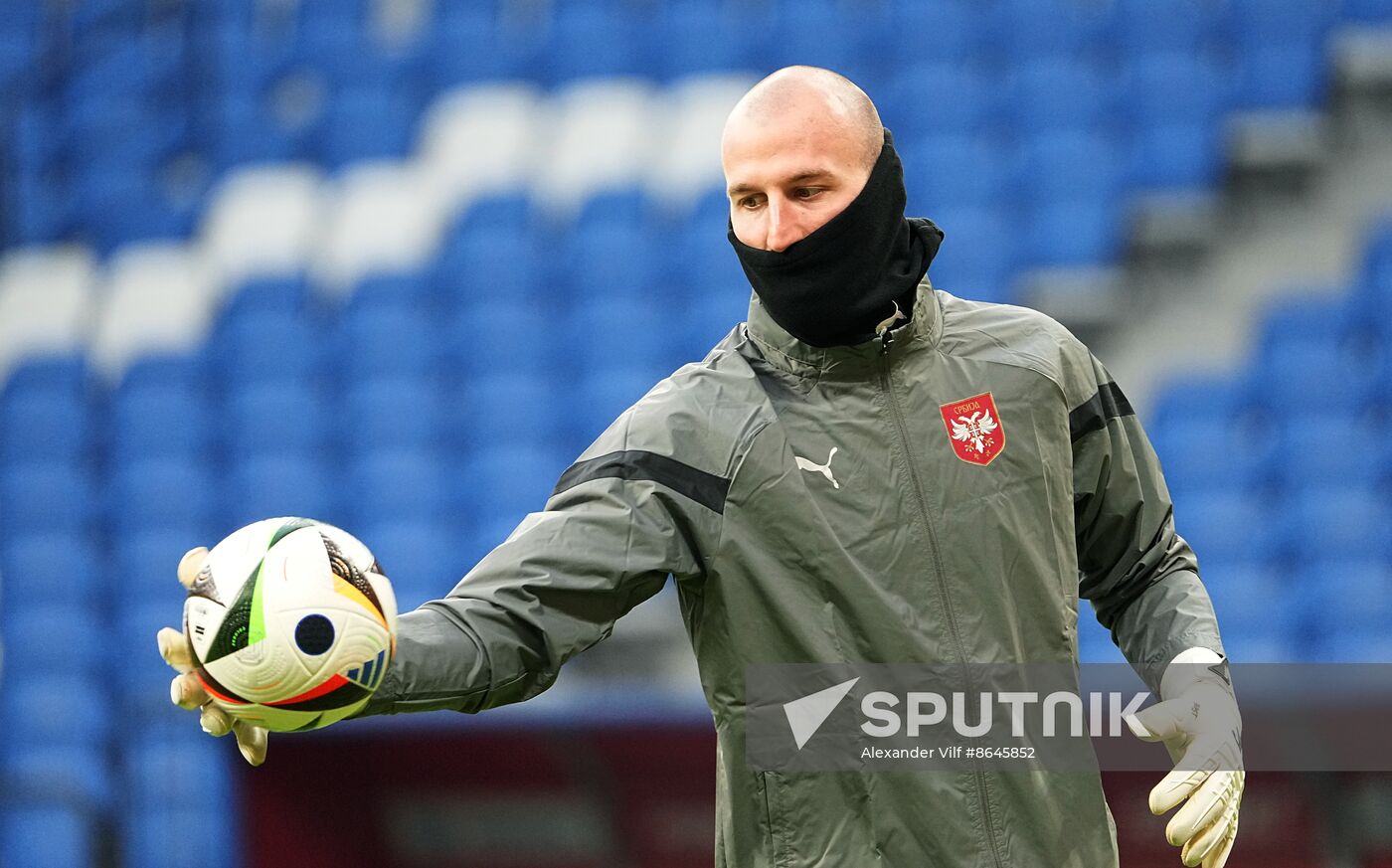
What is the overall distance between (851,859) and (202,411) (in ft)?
18.2

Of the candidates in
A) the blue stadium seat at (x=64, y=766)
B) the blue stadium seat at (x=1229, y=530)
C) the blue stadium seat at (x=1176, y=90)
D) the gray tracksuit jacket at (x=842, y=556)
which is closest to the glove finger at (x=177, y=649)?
the gray tracksuit jacket at (x=842, y=556)

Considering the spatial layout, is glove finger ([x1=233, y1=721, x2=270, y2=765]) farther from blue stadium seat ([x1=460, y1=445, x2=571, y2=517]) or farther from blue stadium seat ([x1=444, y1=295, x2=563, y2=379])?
blue stadium seat ([x1=444, y1=295, x2=563, y2=379])

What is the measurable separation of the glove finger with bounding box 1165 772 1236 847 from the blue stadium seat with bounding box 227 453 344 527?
5.00 metres

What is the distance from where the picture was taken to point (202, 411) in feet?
23.0

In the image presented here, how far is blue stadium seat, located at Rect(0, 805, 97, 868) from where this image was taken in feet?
18.1

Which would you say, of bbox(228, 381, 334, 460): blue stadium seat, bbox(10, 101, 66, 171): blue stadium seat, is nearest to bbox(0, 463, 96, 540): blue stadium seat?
bbox(228, 381, 334, 460): blue stadium seat

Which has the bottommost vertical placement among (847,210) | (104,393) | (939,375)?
(104,393)

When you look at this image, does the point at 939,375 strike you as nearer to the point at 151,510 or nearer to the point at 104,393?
the point at 151,510

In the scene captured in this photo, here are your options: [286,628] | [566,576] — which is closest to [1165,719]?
[566,576]

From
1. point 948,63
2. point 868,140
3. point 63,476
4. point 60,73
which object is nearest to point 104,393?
point 63,476

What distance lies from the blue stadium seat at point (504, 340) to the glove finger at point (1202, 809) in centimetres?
490

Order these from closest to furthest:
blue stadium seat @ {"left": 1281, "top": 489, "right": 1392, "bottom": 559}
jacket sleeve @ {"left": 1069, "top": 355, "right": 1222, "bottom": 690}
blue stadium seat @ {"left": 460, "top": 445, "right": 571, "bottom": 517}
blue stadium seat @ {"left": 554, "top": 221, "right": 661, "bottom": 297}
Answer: jacket sleeve @ {"left": 1069, "top": 355, "right": 1222, "bottom": 690}
blue stadium seat @ {"left": 1281, "top": 489, "right": 1392, "bottom": 559}
blue stadium seat @ {"left": 460, "top": 445, "right": 571, "bottom": 517}
blue stadium seat @ {"left": 554, "top": 221, "right": 661, "bottom": 297}

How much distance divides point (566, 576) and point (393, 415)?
4.86 metres

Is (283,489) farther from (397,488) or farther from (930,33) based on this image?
(930,33)
